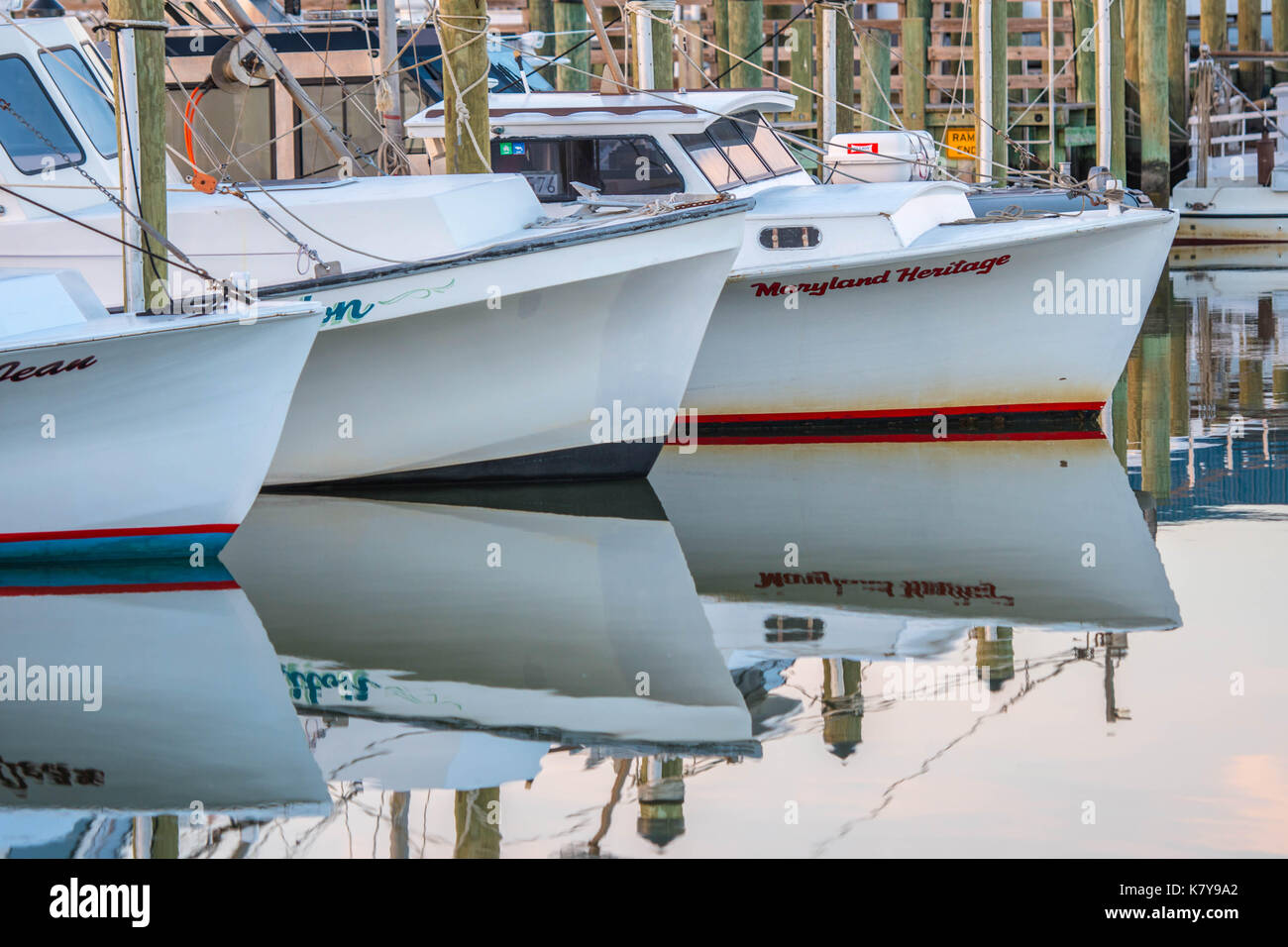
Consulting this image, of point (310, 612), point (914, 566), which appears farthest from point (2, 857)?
point (914, 566)

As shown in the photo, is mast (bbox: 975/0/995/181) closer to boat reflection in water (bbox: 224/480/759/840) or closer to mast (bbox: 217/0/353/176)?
mast (bbox: 217/0/353/176)

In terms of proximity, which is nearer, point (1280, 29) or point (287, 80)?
point (287, 80)

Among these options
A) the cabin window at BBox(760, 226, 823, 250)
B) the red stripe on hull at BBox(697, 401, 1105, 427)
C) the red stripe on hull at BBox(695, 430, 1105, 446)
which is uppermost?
the cabin window at BBox(760, 226, 823, 250)

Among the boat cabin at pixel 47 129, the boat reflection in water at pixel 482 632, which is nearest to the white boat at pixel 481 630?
the boat reflection in water at pixel 482 632

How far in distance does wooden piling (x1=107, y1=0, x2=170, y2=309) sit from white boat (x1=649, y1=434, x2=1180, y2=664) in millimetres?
3185

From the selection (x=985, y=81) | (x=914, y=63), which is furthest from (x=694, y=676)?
(x=914, y=63)

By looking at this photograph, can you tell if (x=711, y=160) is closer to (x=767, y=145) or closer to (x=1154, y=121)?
(x=767, y=145)

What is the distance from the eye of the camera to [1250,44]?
41.6m

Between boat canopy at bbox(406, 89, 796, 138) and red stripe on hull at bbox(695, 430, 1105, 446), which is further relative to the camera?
red stripe on hull at bbox(695, 430, 1105, 446)

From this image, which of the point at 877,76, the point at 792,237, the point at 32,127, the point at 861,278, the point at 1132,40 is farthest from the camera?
the point at 1132,40

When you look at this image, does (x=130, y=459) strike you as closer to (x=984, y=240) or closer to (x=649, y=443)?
(x=649, y=443)

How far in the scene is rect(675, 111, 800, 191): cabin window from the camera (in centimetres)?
1429

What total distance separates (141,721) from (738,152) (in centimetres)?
858

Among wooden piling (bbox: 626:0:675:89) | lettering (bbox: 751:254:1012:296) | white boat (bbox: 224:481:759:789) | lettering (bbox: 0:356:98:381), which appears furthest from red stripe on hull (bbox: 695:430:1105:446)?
lettering (bbox: 0:356:98:381)
